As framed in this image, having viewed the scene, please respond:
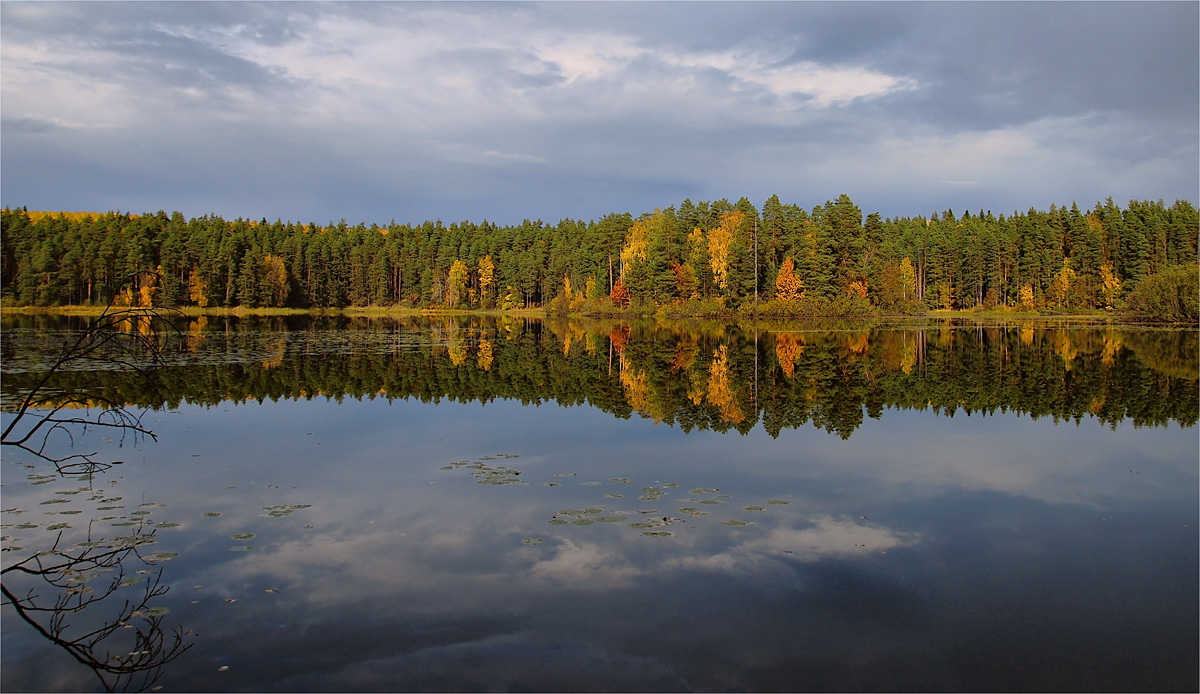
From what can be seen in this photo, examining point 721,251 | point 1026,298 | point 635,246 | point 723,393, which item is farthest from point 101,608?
point 1026,298

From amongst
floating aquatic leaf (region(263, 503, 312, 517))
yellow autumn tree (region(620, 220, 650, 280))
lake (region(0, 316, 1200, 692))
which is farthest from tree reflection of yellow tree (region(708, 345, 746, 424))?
yellow autumn tree (region(620, 220, 650, 280))

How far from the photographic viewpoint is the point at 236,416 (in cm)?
1593

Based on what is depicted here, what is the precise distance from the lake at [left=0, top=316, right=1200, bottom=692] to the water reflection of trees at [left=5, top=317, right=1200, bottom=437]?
1.34 feet

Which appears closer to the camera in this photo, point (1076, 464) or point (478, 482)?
point (478, 482)

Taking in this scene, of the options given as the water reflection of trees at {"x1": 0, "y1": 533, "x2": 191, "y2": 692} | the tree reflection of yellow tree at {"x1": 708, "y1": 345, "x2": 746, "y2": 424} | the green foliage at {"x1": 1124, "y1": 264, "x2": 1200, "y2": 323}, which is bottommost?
the water reflection of trees at {"x1": 0, "y1": 533, "x2": 191, "y2": 692}

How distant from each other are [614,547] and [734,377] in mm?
15421

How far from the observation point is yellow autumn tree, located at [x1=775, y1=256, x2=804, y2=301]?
72.6 metres

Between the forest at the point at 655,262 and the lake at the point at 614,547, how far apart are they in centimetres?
5877

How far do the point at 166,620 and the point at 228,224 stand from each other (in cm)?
12502

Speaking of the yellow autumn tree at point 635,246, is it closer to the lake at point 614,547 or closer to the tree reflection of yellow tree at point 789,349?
the tree reflection of yellow tree at point 789,349

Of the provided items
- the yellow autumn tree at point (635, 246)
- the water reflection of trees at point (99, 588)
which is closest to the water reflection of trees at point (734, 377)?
the water reflection of trees at point (99, 588)

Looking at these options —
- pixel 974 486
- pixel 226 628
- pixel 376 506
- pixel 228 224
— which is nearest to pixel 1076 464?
pixel 974 486

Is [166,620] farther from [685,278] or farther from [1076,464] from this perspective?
[685,278]

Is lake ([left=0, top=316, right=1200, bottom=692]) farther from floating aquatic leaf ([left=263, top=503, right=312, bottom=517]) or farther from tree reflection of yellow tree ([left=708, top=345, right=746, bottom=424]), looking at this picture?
tree reflection of yellow tree ([left=708, top=345, right=746, bottom=424])
